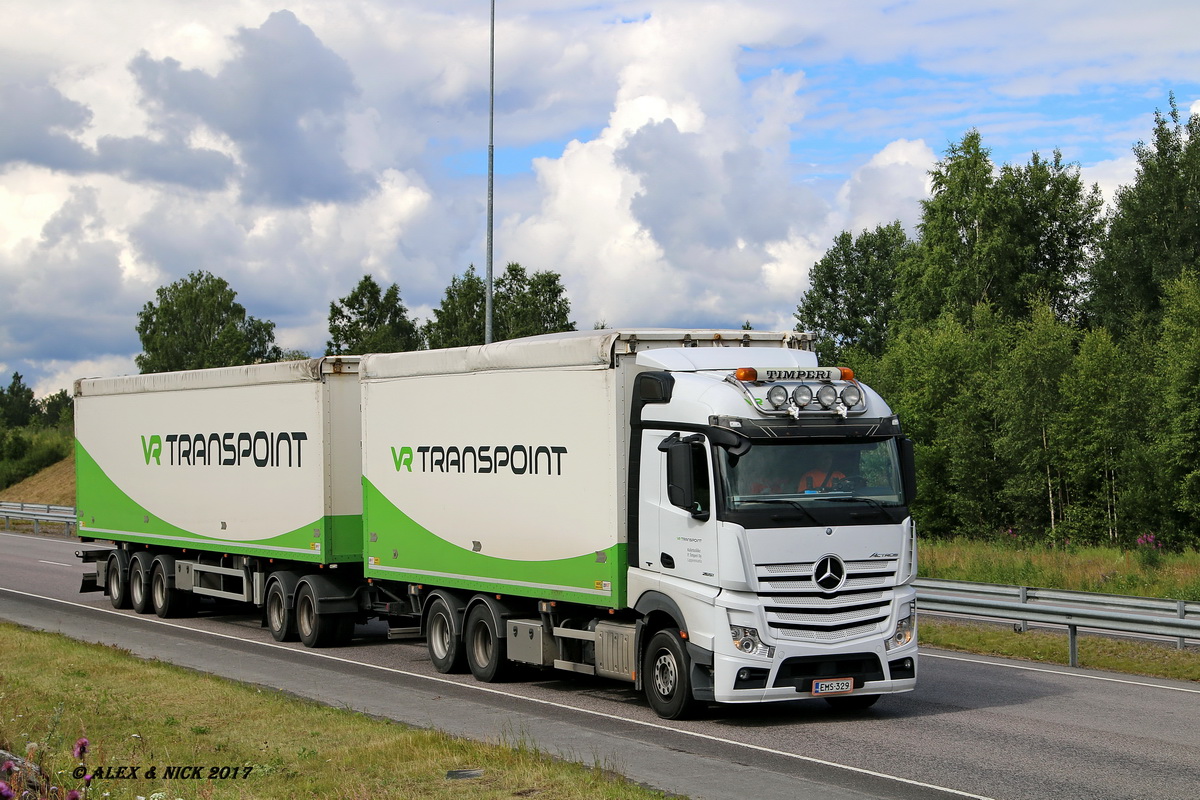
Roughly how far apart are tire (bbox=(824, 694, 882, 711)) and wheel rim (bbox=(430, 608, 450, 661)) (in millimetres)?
4771

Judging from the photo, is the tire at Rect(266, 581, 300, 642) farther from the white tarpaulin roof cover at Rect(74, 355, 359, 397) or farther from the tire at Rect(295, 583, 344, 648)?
the white tarpaulin roof cover at Rect(74, 355, 359, 397)

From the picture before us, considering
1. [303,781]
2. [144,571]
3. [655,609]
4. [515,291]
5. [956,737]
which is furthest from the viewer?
[515,291]

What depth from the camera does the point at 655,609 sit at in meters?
12.2

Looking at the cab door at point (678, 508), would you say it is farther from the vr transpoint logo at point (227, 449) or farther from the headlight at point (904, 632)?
the vr transpoint logo at point (227, 449)

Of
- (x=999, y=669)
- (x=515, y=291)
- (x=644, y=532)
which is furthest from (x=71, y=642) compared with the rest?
(x=515, y=291)

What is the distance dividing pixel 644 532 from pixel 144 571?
13.5 meters

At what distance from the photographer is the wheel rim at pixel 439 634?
1559 cm

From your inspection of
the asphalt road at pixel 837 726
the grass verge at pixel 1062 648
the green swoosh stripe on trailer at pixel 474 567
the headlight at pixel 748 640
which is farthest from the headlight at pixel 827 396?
the grass verge at pixel 1062 648

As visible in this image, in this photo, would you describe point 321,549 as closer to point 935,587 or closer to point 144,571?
point 144,571

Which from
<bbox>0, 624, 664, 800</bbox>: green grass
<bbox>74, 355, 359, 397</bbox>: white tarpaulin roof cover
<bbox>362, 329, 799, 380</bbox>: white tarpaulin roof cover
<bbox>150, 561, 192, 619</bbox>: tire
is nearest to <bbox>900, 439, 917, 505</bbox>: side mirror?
<bbox>362, 329, 799, 380</bbox>: white tarpaulin roof cover

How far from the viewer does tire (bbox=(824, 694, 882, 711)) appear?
12664 millimetres

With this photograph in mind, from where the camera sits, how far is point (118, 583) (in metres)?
23.8

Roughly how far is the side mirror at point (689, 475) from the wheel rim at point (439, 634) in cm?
479

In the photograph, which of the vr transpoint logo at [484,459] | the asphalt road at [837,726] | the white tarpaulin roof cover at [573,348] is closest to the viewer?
the asphalt road at [837,726]
